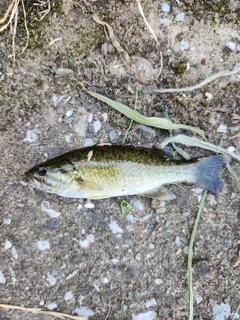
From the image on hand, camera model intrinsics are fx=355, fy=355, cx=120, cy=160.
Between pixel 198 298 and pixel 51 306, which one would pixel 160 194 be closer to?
pixel 198 298

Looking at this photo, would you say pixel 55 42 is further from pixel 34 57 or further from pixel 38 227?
pixel 38 227

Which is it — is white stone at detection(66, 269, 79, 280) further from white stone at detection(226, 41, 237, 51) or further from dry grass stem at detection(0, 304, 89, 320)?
white stone at detection(226, 41, 237, 51)

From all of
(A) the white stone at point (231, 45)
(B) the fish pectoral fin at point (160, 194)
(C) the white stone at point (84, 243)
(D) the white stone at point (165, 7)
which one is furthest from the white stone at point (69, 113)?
(A) the white stone at point (231, 45)

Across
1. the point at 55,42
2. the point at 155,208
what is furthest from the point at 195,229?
the point at 55,42

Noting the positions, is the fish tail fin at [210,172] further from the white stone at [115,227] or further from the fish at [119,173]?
the white stone at [115,227]

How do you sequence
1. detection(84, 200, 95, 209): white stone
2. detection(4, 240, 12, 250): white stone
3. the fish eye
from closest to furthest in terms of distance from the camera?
the fish eye, detection(4, 240, 12, 250): white stone, detection(84, 200, 95, 209): white stone

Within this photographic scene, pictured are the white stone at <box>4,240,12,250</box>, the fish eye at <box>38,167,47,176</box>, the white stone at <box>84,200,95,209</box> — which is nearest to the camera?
the fish eye at <box>38,167,47,176</box>

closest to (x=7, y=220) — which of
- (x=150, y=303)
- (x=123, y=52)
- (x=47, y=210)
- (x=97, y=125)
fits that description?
(x=47, y=210)

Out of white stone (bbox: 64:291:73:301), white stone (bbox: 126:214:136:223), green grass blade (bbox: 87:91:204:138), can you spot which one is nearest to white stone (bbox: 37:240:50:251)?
white stone (bbox: 64:291:73:301)
